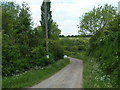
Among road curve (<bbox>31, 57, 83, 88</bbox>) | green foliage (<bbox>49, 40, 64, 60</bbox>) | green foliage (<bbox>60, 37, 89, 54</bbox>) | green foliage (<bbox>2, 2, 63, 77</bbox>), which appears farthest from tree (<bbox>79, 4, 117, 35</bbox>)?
green foliage (<bbox>60, 37, 89, 54</bbox>)

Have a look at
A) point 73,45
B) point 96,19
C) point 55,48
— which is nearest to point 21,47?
point 55,48

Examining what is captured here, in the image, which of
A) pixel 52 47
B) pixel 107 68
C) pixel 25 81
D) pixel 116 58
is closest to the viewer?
pixel 116 58

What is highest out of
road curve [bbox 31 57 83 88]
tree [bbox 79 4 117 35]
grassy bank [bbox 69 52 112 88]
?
tree [bbox 79 4 117 35]

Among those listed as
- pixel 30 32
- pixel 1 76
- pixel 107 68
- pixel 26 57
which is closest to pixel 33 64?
pixel 26 57

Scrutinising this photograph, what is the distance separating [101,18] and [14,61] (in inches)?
1027

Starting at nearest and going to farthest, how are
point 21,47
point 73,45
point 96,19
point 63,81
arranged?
point 63,81 → point 21,47 → point 96,19 → point 73,45

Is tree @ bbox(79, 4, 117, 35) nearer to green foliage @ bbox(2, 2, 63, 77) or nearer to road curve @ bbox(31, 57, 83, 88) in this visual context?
green foliage @ bbox(2, 2, 63, 77)

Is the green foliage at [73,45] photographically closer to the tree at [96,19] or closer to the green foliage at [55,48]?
the tree at [96,19]

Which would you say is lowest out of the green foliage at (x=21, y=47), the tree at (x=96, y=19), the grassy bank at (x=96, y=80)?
the grassy bank at (x=96, y=80)

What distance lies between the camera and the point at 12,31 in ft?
65.0

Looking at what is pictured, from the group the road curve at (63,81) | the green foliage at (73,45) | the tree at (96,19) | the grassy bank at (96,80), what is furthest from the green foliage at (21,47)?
the green foliage at (73,45)

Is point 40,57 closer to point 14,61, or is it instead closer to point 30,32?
point 30,32

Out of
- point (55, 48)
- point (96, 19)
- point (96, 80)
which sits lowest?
point (96, 80)

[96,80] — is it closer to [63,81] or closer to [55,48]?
[63,81]
